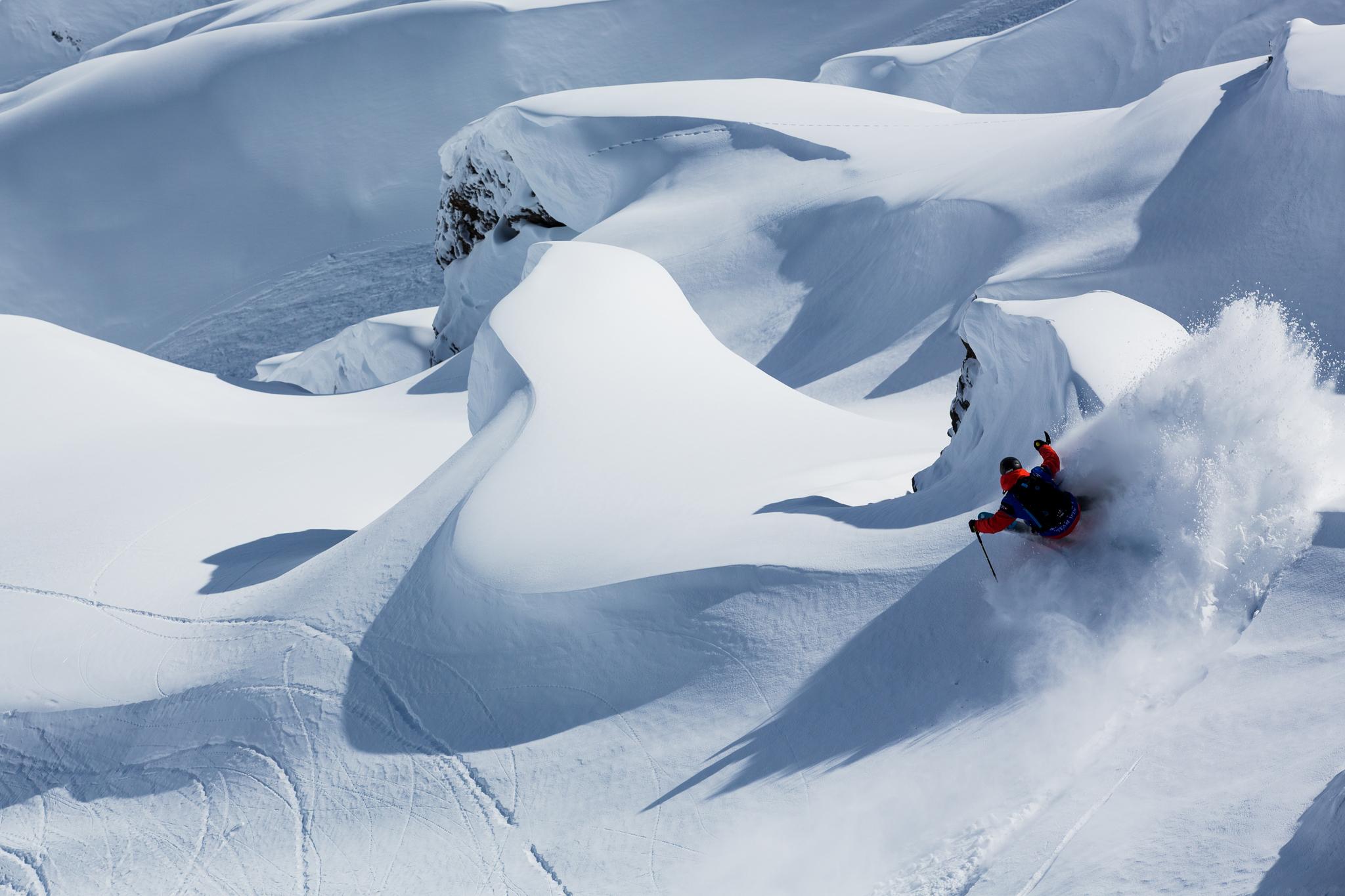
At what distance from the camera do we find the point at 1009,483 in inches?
189

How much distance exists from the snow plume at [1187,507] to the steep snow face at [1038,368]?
364 millimetres

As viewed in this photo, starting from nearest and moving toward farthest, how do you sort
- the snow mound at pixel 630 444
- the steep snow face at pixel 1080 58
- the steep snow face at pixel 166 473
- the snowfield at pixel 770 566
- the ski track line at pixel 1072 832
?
the ski track line at pixel 1072 832, the snowfield at pixel 770 566, the snow mound at pixel 630 444, the steep snow face at pixel 166 473, the steep snow face at pixel 1080 58

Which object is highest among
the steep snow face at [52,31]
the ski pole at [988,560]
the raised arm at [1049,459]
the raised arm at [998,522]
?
the steep snow face at [52,31]

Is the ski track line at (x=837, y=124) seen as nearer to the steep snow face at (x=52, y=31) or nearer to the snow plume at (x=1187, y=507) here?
the snow plume at (x=1187, y=507)

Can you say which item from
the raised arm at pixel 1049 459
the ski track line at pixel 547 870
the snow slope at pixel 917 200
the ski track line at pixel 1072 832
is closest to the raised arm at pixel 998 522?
the raised arm at pixel 1049 459

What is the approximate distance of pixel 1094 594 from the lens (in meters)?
4.74

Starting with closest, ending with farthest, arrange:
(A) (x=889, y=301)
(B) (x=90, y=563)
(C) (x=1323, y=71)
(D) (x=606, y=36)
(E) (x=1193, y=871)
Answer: (E) (x=1193, y=871) → (B) (x=90, y=563) → (C) (x=1323, y=71) → (A) (x=889, y=301) → (D) (x=606, y=36)

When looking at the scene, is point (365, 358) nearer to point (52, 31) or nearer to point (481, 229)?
point (481, 229)

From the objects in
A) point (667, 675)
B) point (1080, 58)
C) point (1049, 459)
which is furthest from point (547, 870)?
point (1080, 58)

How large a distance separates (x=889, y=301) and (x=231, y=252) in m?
19.4

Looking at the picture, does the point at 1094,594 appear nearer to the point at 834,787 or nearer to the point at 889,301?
the point at 834,787

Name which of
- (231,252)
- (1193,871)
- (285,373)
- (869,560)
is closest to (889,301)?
(869,560)

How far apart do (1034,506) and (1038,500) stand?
3cm

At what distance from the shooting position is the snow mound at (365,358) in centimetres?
2108
